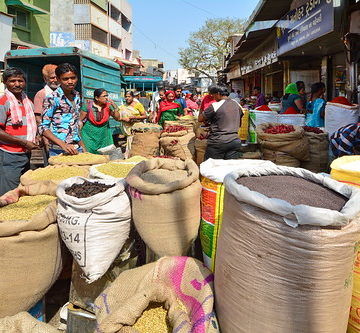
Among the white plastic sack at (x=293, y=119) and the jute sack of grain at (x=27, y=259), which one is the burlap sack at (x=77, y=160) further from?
the white plastic sack at (x=293, y=119)

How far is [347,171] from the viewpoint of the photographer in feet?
5.83

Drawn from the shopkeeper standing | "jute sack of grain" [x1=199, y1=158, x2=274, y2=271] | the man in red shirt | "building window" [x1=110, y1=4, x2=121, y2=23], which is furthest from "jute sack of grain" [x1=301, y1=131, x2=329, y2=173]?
"building window" [x1=110, y1=4, x2=121, y2=23]

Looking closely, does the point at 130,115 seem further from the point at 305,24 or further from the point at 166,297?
the point at 166,297

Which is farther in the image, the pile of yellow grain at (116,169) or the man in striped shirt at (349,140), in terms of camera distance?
the man in striped shirt at (349,140)

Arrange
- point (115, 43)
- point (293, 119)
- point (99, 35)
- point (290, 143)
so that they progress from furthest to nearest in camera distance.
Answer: point (115, 43), point (99, 35), point (293, 119), point (290, 143)

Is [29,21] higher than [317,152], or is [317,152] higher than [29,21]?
[29,21]

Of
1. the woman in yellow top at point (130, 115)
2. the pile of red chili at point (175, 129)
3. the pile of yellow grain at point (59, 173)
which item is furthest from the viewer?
the woman in yellow top at point (130, 115)

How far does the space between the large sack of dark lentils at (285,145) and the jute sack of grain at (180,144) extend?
1838mm

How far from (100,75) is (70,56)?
1345 mm

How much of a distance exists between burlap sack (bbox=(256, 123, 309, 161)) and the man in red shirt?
260cm

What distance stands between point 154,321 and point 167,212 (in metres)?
0.55

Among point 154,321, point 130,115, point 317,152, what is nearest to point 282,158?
point 317,152

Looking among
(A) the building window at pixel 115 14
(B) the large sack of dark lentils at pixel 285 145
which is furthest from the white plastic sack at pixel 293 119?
(A) the building window at pixel 115 14

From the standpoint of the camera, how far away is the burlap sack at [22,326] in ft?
5.68
